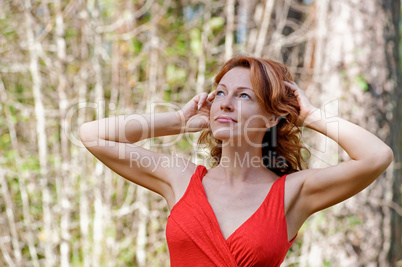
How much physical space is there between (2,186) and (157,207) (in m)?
1.24

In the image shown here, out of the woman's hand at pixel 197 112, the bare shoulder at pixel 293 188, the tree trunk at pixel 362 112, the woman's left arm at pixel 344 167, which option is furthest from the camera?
the tree trunk at pixel 362 112

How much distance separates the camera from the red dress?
1.88 meters

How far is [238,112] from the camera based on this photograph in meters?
2.04

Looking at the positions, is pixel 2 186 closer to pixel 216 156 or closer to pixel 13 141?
pixel 13 141

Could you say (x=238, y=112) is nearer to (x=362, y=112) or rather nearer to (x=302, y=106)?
(x=302, y=106)

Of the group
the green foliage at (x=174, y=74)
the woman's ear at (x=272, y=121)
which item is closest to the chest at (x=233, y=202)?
the woman's ear at (x=272, y=121)

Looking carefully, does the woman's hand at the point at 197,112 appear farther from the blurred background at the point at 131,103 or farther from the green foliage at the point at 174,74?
the green foliage at the point at 174,74

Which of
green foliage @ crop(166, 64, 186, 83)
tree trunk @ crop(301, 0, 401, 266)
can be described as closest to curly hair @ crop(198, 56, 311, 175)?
tree trunk @ crop(301, 0, 401, 266)

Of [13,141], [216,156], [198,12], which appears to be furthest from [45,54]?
[216,156]

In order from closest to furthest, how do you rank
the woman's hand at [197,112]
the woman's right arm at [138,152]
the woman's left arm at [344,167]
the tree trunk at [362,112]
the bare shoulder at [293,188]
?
the woman's left arm at [344,167] < the bare shoulder at [293,188] < the woman's right arm at [138,152] < the woman's hand at [197,112] < the tree trunk at [362,112]

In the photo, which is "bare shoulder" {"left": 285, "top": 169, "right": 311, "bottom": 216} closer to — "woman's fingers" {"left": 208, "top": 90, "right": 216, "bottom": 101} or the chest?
the chest

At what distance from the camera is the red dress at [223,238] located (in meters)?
1.88

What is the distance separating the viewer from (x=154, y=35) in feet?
14.0

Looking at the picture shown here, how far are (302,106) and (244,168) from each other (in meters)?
0.34
